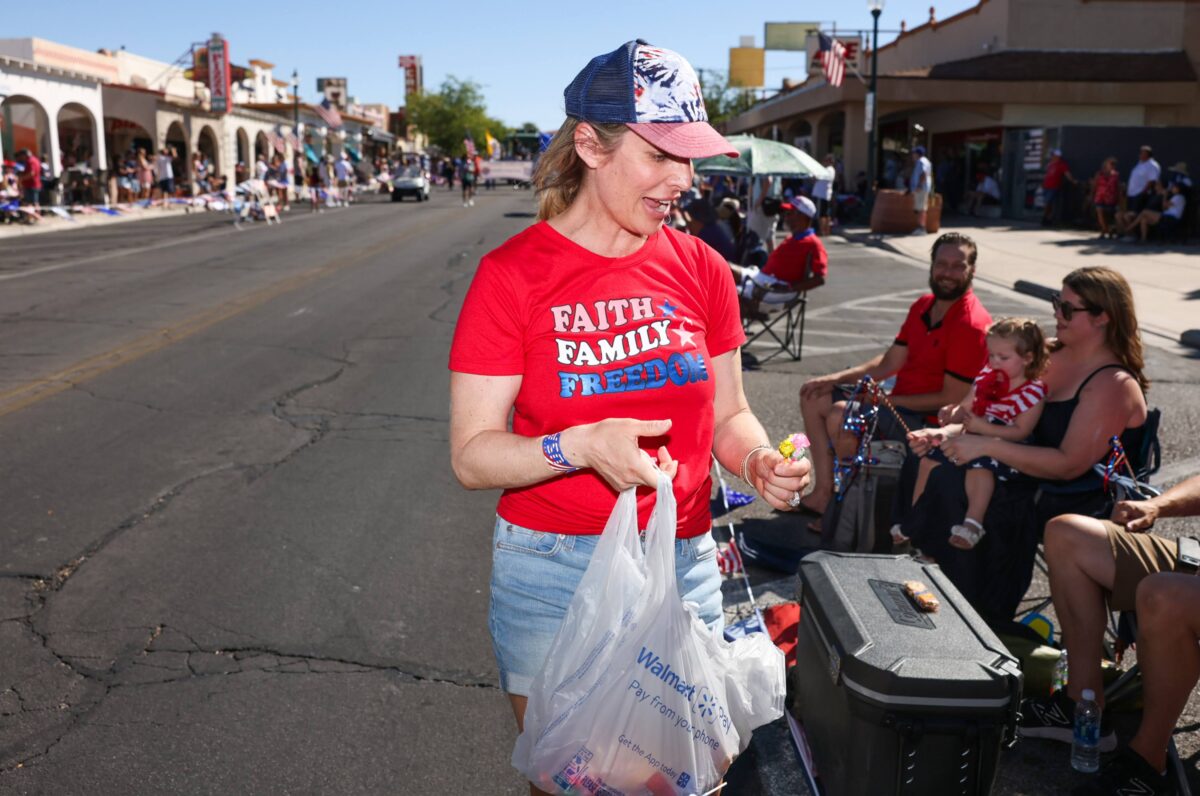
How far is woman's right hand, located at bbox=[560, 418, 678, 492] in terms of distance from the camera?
1.93m

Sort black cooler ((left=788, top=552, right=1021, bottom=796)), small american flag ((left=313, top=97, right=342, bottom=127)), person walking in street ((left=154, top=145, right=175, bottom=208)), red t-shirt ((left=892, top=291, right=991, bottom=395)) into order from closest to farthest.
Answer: black cooler ((left=788, top=552, right=1021, bottom=796))
red t-shirt ((left=892, top=291, right=991, bottom=395))
person walking in street ((left=154, top=145, right=175, bottom=208))
small american flag ((left=313, top=97, right=342, bottom=127))

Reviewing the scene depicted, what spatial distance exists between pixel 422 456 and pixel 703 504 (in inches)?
192

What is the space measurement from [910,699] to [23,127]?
4697 centimetres

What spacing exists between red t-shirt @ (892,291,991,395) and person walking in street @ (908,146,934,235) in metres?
19.8

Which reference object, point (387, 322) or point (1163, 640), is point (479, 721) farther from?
point (387, 322)

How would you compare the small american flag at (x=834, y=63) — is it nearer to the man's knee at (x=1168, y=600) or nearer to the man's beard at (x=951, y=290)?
the man's beard at (x=951, y=290)

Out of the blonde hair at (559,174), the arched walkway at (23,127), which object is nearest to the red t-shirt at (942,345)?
the blonde hair at (559,174)

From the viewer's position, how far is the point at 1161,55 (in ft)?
109

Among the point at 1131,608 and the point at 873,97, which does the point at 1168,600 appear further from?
the point at 873,97

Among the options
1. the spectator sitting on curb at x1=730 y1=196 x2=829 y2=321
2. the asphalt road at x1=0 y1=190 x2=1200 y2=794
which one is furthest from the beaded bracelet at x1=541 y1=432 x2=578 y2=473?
the spectator sitting on curb at x1=730 y1=196 x2=829 y2=321

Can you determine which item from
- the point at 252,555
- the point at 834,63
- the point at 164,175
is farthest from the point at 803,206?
the point at 164,175

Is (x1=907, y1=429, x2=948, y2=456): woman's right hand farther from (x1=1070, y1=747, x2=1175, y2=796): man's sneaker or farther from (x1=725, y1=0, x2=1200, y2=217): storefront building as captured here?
(x1=725, y1=0, x2=1200, y2=217): storefront building

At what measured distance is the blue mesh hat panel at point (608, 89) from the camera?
2.16m

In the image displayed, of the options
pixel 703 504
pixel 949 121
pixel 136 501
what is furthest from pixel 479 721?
pixel 949 121
